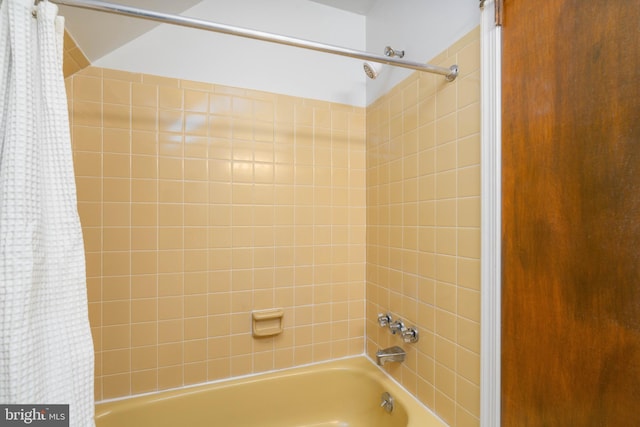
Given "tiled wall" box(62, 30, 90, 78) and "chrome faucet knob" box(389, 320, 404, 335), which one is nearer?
"tiled wall" box(62, 30, 90, 78)

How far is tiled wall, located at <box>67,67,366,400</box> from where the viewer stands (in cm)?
123

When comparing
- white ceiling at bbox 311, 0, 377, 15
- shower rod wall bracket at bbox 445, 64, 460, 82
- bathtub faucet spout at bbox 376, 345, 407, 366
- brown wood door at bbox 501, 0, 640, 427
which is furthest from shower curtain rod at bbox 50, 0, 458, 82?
bathtub faucet spout at bbox 376, 345, 407, 366

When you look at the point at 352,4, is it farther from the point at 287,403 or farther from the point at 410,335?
the point at 287,403

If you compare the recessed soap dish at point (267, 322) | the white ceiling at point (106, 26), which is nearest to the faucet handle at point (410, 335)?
the recessed soap dish at point (267, 322)

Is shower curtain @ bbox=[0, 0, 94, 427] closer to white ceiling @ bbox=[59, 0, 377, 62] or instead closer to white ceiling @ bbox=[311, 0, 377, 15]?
white ceiling @ bbox=[59, 0, 377, 62]

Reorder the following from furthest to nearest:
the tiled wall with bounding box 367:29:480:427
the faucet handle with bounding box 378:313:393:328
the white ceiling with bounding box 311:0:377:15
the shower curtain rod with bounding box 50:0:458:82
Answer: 1. the white ceiling with bounding box 311:0:377:15
2. the faucet handle with bounding box 378:313:393:328
3. the tiled wall with bounding box 367:29:480:427
4. the shower curtain rod with bounding box 50:0:458:82

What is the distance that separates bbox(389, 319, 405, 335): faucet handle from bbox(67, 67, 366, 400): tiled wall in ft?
1.17

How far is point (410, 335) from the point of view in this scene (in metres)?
1.21

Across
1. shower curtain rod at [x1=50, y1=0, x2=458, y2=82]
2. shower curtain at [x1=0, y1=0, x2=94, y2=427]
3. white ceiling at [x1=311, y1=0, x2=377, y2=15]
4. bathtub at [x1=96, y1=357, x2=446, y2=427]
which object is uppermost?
white ceiling at [x1=311, y1=0, x2=377, y2=15]

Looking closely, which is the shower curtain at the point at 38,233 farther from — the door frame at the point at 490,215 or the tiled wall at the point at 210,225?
the door frame at the point at 490,215

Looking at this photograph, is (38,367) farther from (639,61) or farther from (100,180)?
(639,61)

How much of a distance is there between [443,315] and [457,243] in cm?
30

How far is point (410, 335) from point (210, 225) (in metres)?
1.09

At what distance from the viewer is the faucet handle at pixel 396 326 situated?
1.27 metres
